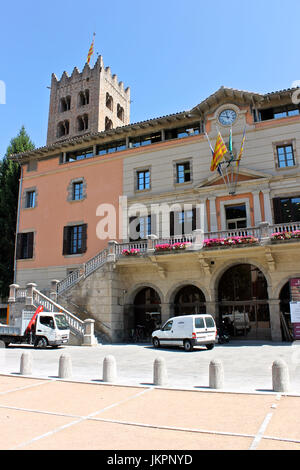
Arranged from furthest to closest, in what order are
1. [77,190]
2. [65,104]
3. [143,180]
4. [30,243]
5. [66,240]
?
[65,104] < [30,243] < [77,190] < [66,240] < [143,180]

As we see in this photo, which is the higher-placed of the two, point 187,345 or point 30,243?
point 30,243

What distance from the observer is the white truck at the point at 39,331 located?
782 inches

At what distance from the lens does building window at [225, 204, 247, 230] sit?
23.6 meters

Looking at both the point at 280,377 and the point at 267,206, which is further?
the point at 267,206

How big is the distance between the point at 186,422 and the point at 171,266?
17596 millimetres

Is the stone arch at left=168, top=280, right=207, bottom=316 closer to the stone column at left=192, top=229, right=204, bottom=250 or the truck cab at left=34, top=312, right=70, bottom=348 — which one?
the stone column at left=192, top=229, right=204, bottom=250

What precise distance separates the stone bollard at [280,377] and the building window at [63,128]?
4896 cm

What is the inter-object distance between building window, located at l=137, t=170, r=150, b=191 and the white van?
11.7m

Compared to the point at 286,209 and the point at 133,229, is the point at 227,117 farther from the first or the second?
the point at 133,229

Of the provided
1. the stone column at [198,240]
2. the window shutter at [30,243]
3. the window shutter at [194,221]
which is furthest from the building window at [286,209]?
the window shutter at [30,243]

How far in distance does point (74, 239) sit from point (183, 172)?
393 inches

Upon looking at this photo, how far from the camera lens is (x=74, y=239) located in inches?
1125

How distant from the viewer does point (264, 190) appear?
2292cm

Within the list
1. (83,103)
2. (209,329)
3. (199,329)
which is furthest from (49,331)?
(83,103)
